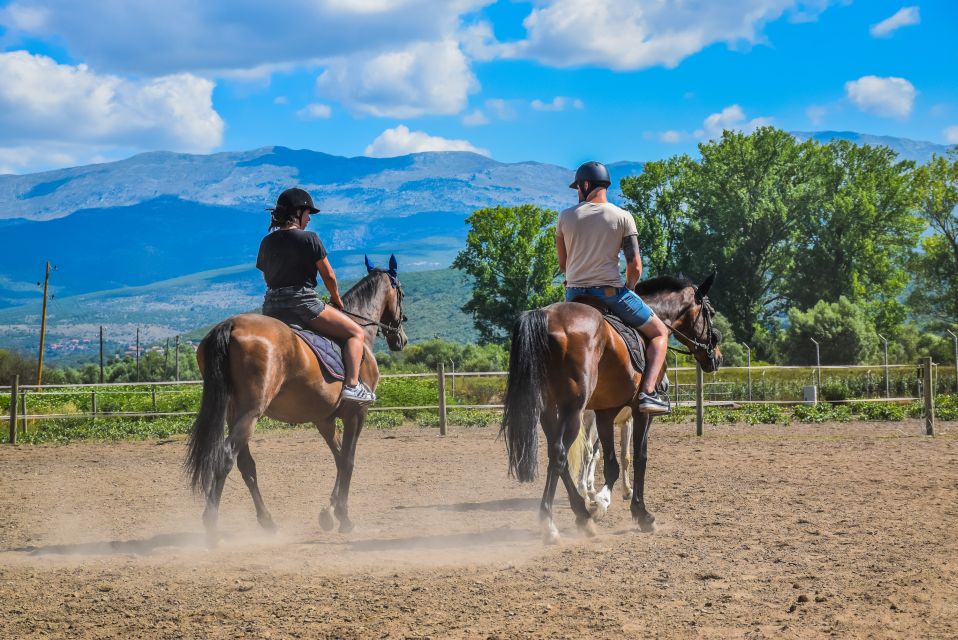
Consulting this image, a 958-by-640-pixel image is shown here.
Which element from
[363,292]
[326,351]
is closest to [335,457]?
[326,351]

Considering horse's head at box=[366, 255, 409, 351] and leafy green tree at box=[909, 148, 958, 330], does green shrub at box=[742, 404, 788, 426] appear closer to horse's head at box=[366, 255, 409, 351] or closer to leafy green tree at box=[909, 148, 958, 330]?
horse's head at box=[366, 255, 409, 351]

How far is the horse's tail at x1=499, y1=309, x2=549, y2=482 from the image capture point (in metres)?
7.07

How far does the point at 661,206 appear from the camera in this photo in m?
59.5

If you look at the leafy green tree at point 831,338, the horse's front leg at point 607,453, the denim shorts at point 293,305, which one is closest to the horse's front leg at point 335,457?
the denim shorts at point 293,305

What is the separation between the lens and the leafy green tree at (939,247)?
Answer: 178 feet

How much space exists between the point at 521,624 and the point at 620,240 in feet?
11.5

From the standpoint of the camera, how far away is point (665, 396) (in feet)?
28.5

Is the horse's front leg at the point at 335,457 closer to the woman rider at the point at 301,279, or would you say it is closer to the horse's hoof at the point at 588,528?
the woman rider at the point at 301,279

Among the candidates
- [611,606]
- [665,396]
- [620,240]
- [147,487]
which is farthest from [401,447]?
[611,606]

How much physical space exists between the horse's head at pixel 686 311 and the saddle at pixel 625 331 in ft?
2.99

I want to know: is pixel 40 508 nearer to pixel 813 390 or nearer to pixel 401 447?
pixel 401 447

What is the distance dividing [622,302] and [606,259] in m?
0.40

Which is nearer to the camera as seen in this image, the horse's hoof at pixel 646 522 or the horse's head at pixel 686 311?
the horse's hoof at pixel 646 522

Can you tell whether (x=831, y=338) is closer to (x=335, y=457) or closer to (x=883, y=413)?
(x=883, y=413)
